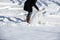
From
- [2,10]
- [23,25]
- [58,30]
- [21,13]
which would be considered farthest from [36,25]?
[2,10]

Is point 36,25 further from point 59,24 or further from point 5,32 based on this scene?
point 5,32

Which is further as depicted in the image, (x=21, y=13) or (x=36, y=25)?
(x=21, y=13)

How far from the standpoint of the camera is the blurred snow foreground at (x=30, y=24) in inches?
256

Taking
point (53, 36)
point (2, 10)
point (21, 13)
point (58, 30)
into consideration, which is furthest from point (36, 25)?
point (2, 10)

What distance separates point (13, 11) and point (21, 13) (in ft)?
1.73

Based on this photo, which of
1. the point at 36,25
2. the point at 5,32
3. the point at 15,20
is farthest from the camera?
the point at 15,20

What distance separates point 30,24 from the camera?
7.89m

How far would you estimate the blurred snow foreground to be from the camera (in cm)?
650

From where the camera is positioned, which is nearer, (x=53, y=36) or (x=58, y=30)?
(x=53, y=36)

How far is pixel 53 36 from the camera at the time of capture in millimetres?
6500

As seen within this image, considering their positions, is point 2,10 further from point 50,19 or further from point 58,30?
point 58,30

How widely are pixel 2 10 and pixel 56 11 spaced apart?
2.18 metres

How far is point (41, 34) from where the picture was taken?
6719 millimetres

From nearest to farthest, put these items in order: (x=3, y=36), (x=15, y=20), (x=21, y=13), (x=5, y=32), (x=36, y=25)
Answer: (x=3, y=36) < (x=5, y=32) < (x=36, y=25) < (x=15, y=20) < (x=21, y=13)
